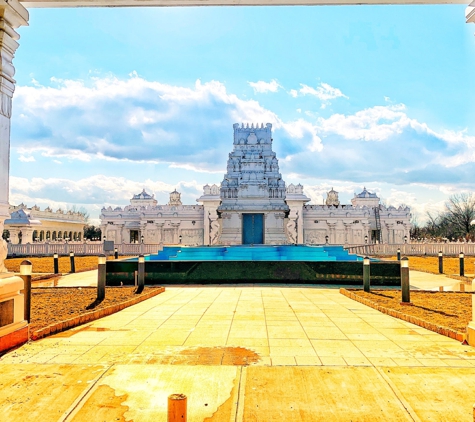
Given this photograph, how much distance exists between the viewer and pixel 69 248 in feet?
123

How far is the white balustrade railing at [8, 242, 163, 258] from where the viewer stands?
3622cm

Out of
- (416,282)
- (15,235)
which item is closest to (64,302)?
(416,282)

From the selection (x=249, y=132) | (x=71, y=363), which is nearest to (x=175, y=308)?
(x=71, y=363)

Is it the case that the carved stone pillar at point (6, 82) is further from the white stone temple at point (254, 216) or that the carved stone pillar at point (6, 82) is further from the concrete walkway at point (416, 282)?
the white stone temple at point (254, 216)

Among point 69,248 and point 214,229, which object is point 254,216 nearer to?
point 214,229

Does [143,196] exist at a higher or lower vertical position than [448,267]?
higher

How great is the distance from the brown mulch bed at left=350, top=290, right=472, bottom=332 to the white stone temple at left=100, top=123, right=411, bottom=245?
33.9 m

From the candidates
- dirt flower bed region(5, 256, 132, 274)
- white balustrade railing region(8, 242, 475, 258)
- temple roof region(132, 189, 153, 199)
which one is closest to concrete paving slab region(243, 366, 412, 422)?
dirt flower bed region(5, 256, 132, 274)

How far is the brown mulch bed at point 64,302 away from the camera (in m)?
8.46

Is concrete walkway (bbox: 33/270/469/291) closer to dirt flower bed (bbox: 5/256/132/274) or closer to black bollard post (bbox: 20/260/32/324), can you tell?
dirt flower bed (bbox: 5/256/132/274)

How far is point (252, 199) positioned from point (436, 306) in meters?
37.9

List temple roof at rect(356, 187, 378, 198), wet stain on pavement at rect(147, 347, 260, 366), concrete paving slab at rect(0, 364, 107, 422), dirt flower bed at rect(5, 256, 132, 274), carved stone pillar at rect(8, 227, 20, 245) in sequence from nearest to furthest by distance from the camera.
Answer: concrete paving slab at rect(0, 364, 107, 422)
wet stain on pavement at rect(147, 347, 260, 366)
dirt flower bed at rect(5, 256, 132, 274)
carved stone pillar at rect(8, 227, 20, 245)
temple roof at rect(356, 187, 378, 198)

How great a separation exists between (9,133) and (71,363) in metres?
3.76

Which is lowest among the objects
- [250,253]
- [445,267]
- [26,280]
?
[445,267]
